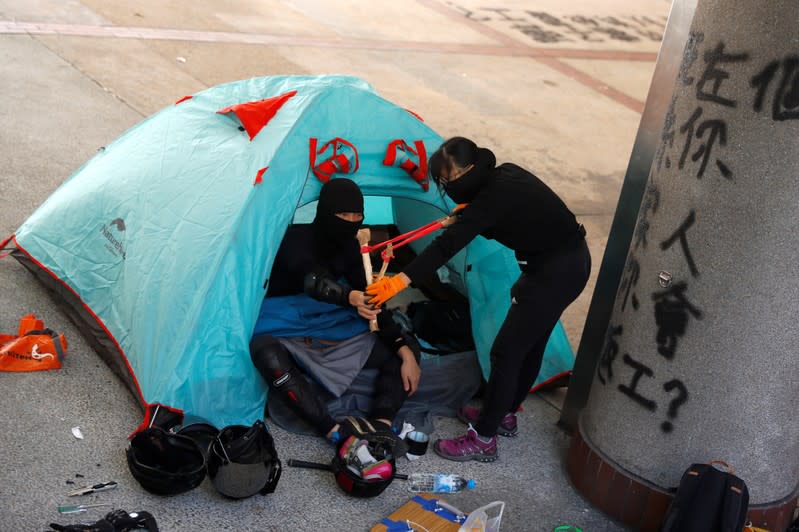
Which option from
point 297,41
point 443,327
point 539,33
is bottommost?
point 443,327

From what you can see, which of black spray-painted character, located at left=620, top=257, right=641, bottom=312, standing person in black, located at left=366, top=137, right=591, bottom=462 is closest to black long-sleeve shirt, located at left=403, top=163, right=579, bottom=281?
standing person in black, located at left=366, top=137, right=591, bottom=462

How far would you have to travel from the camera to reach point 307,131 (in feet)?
13.1

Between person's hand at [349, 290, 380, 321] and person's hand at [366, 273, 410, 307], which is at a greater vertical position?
person's hand at [366, 273, 410, 307]

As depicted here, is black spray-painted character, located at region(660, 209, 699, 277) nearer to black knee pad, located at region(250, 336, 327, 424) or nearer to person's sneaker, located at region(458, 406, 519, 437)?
person's sneaker, located at region(458, 406, 519, 437)

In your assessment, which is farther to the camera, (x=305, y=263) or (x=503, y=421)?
(x=503, y=421)

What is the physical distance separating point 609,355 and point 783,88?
1286 mm

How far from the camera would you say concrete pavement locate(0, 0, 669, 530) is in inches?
138

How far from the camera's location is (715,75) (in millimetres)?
3039

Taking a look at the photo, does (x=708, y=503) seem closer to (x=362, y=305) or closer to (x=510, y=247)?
(x=510, y=247)

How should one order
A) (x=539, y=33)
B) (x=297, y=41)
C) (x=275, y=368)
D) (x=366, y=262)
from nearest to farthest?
(x=275, y=368)
(x=366, y=262)
(x=297, y=41)
(x=539, y=33)

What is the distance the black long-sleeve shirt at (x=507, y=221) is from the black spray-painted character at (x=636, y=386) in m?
0.57

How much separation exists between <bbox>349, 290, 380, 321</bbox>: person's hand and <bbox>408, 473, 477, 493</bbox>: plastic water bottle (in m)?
0.71

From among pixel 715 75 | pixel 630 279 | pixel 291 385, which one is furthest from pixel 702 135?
pixel 291 385

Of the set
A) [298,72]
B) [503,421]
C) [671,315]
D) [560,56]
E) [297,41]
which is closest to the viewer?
[671,315]
